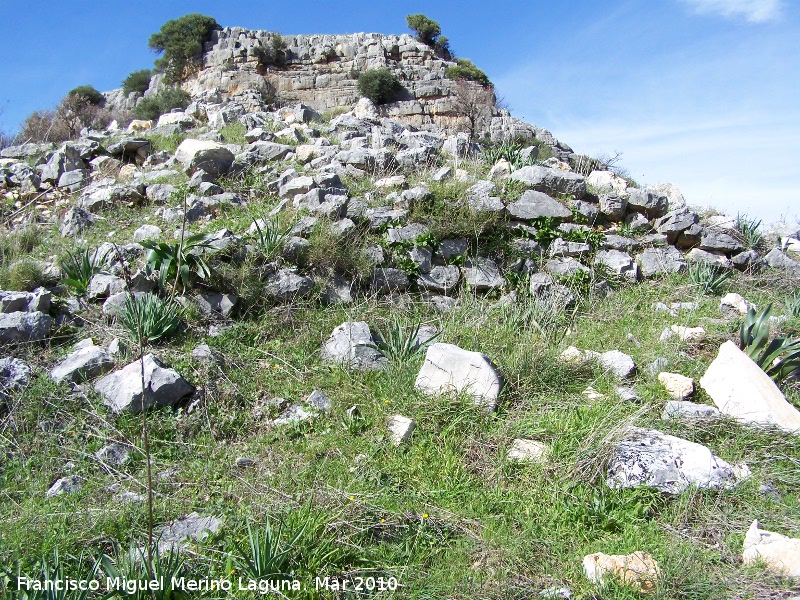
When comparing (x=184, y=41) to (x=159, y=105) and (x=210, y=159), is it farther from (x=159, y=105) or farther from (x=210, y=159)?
(x=210, y=159)

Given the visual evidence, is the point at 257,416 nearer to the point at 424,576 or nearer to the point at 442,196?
the point at 424,576

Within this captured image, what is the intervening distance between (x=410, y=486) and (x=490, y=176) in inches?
196

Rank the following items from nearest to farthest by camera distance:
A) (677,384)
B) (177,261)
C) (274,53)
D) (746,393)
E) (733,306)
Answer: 1. (746,393)
2. (677,384)
3. (177,261)
4. (733,306)
5. (274,53)

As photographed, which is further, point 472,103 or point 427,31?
point 427,31

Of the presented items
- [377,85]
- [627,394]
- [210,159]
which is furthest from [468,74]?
[627,394]

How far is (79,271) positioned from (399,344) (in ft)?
9.28

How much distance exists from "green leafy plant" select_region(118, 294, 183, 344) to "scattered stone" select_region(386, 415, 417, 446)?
77.4 inches

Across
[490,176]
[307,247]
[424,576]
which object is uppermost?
[490,176]

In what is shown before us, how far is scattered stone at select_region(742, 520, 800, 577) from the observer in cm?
270

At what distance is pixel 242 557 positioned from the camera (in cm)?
269

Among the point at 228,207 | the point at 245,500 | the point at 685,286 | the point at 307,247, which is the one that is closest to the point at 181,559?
the point at 245,500

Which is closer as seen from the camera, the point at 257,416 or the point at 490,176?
the point at 257,416

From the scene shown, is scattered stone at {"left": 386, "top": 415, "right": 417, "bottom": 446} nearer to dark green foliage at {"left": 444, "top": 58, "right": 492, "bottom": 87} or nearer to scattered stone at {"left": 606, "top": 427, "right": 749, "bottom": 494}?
scattered stone at {"left": 606, "top": 427, "right": 749, "bottom": 494}

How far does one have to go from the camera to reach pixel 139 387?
3.89m
